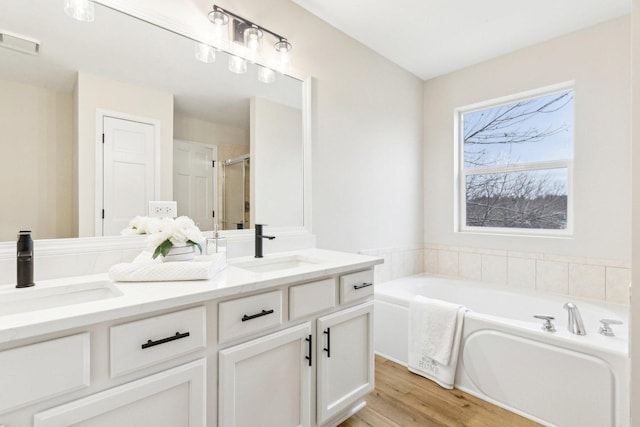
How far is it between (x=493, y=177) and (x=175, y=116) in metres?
2.70

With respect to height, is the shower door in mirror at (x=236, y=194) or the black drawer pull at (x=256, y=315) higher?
the shower door in mirror at (x=236, y=194)

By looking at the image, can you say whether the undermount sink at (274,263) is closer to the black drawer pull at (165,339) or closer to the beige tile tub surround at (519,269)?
the black drawer pull at (165,339)

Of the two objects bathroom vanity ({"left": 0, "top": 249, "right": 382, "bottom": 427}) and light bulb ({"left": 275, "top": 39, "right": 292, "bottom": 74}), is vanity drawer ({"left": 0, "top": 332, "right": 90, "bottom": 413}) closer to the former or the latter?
bathroom vanity ({"left": 0, "top": 249, "right": 382, "bottom": 427})

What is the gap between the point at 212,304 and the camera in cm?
108

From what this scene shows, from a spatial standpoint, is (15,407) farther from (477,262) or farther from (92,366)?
(477,262)

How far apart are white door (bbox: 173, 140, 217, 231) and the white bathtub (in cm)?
148

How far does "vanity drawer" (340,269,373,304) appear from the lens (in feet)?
5.00

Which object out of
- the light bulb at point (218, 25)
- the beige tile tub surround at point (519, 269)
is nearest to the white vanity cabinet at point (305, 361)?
the beige tile tub surround at point (519, 269)

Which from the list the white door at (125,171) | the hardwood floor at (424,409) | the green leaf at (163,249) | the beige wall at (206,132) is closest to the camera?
the green leaf at (163,249)

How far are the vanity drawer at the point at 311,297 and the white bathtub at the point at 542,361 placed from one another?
103 centimetres

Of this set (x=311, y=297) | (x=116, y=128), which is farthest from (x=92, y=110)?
(x=311, y=297)

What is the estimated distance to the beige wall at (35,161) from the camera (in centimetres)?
115

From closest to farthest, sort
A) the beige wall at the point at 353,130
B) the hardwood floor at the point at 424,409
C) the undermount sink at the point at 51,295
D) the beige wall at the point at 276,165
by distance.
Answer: the undermount sink at the point at 51,295, the hardwood floor at the point at 424,409, the beige wall at the point at 276,165, the beige wall at the point at 353,130

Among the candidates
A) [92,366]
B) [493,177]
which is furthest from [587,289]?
[92,366]
